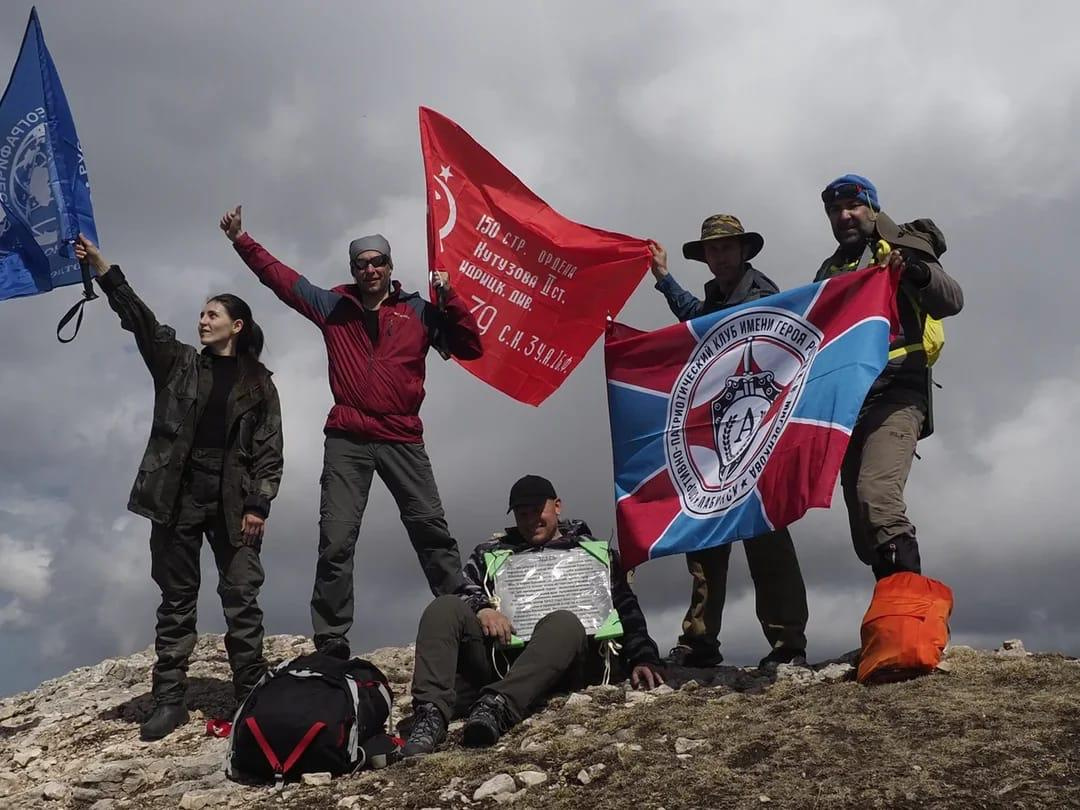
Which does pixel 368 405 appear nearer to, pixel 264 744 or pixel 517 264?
pixel 517 264

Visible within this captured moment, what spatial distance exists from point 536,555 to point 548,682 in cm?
114

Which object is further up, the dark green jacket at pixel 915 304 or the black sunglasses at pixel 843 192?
the black sunglasses at pixel 843 192

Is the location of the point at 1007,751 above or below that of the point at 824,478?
below

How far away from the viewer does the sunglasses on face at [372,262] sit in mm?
8758

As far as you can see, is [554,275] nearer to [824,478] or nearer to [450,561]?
[450,561]

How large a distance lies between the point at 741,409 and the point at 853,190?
70.4 inches

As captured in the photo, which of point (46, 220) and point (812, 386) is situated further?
point (46, 220)

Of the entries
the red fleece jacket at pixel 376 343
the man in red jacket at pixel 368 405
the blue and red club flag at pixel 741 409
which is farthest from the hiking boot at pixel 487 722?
the red fleece jacket at pixel 376 343

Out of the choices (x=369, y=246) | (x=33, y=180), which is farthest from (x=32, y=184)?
(x=369, y=246)

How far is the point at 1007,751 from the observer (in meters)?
5.51

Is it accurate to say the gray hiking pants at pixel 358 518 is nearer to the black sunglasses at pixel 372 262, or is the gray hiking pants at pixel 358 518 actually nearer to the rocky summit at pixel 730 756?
the rocky summit at pixel 730 756

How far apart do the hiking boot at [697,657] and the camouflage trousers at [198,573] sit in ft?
10.8

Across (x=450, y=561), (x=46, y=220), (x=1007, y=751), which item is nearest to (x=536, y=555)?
(x=450, y=561)

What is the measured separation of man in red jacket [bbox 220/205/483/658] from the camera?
8250 millimetres
